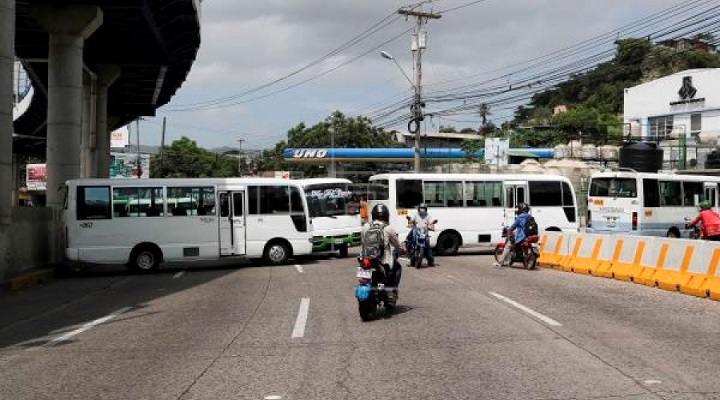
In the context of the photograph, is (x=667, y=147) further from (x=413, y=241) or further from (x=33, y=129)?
(x=33, y=129)

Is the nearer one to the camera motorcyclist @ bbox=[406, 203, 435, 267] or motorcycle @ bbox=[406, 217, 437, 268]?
motorcycle @ bbox=[406, 217, 437, 268]

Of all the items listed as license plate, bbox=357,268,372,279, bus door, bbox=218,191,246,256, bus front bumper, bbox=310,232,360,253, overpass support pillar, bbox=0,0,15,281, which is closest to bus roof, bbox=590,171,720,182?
bus front bumper, bbox=310,232,360,253

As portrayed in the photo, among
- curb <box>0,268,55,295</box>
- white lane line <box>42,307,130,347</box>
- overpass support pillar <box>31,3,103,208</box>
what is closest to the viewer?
white lane line <box>42,307,130,347</box>

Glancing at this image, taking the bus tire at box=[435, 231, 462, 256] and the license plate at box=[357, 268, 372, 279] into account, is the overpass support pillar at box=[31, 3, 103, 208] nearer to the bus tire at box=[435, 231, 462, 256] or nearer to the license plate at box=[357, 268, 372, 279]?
the bus tire at box=[435, 231, 462, 256]

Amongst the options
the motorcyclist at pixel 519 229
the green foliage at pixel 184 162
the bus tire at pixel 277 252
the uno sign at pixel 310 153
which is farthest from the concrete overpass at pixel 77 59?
the green foliage at pixel 184 162

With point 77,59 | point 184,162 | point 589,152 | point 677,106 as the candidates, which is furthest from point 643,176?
point 184,162

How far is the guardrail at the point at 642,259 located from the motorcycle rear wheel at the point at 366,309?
6.32 metres

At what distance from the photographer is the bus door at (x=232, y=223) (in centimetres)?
2033

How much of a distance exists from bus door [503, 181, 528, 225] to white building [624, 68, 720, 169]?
23703mm

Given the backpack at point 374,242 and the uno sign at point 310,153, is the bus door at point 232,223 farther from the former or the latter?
the uno sign at point 310,153

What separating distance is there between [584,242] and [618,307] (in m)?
6.52

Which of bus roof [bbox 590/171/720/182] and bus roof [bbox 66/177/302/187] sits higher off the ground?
bus roof [bbox 590/171/720/182]

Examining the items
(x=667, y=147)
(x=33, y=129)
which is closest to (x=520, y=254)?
(x=667, y=147)

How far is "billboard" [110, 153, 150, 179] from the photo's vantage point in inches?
3023
